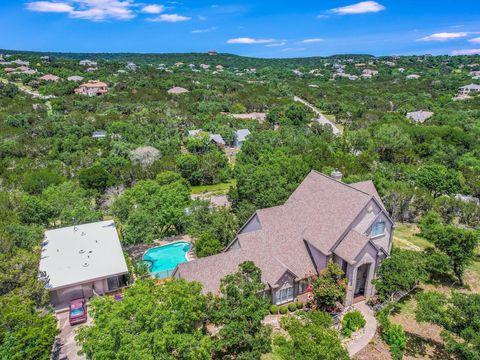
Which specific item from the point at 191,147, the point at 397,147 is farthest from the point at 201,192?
the point at 397,147

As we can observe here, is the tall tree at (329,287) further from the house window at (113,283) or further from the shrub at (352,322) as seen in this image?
the house window at (113,283)

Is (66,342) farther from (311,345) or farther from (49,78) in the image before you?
(49,78)

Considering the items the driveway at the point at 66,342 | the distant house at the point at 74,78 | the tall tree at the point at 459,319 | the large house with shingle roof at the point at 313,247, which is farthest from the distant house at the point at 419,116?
the distant house at the point at 74,78

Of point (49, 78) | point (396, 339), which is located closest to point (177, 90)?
point (49, 78)

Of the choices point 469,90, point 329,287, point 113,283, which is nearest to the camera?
point 329,287

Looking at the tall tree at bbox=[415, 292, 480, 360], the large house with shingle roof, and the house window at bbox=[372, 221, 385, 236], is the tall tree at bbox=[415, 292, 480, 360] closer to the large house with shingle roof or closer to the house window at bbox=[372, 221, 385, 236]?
the large house with shingle roof

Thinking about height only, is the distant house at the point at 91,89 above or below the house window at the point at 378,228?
above

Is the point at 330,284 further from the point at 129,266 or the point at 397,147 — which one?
the point at 397,147
